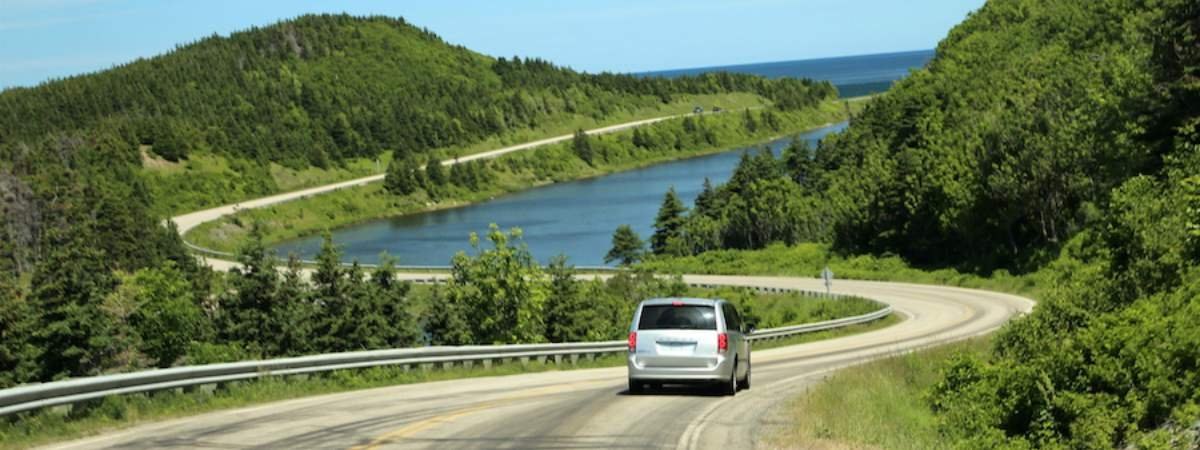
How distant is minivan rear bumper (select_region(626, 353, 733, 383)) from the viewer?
19.3 m

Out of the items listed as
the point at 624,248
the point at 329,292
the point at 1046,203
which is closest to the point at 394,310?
the point at 329,292

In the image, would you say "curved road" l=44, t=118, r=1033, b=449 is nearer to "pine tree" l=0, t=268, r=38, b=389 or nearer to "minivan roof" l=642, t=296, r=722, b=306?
"minivan roof" l=642, t=296, r=722, b=306

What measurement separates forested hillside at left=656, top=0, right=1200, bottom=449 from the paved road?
10.9 feet

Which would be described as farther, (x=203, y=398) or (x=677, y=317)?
(x=677, y=317)

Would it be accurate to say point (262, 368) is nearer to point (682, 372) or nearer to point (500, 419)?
point (500, 419)

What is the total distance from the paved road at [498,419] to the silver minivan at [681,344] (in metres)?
0.41

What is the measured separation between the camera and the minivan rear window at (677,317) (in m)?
19.5

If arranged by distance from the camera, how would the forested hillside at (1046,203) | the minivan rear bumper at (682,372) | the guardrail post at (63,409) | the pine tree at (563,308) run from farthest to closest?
the pine tree at (563,308) < the minivan rear bumper at (682,372) < the guardrail post at (63,409) < the forested hillside at (1046,203)

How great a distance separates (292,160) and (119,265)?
84.1 metres

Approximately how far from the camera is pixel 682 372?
1930 cm

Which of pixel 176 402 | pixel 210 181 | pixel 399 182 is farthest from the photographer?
pixel 399 182

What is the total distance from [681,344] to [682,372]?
45cm

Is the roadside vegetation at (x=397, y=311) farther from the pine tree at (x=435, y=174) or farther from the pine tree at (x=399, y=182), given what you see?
the pine tree at (x=435, y=174)

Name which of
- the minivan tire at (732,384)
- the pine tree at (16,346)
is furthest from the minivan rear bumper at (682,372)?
the pine tree at (16,346)
